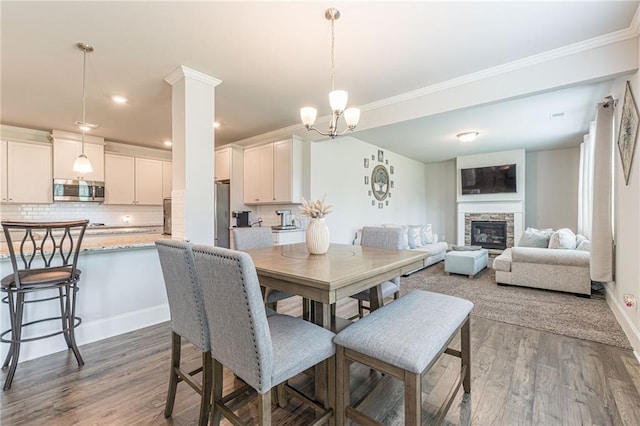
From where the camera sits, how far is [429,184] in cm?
841

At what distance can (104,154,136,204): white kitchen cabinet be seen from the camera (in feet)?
17.0

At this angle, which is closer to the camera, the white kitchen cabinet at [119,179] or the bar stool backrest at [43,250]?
the bar stool backrest at [43,250]

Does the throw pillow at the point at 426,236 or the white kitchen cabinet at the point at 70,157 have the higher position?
the white kitchen cabinet at the point at 70,157

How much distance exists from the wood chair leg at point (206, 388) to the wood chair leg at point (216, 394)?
1.3 inches

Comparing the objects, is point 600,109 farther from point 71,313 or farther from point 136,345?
point 71,313

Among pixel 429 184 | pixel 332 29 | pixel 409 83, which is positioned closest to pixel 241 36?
pixel 332 29

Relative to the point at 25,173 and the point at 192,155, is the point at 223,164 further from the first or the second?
the point at 25,173

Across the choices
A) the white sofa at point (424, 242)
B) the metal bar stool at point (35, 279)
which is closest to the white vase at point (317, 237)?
the metal bar stool at point (35, 279)

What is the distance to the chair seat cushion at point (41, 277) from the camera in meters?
1.93

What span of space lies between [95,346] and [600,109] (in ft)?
17.6

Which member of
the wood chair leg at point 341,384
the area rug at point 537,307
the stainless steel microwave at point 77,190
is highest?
the stainless steel microwave at point 77,190

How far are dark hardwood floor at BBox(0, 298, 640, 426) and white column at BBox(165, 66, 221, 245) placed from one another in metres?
1.08

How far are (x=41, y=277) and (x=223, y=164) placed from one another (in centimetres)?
356

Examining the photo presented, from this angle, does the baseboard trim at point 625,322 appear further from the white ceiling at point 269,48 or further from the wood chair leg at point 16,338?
the wood chair leg at point 16,338
